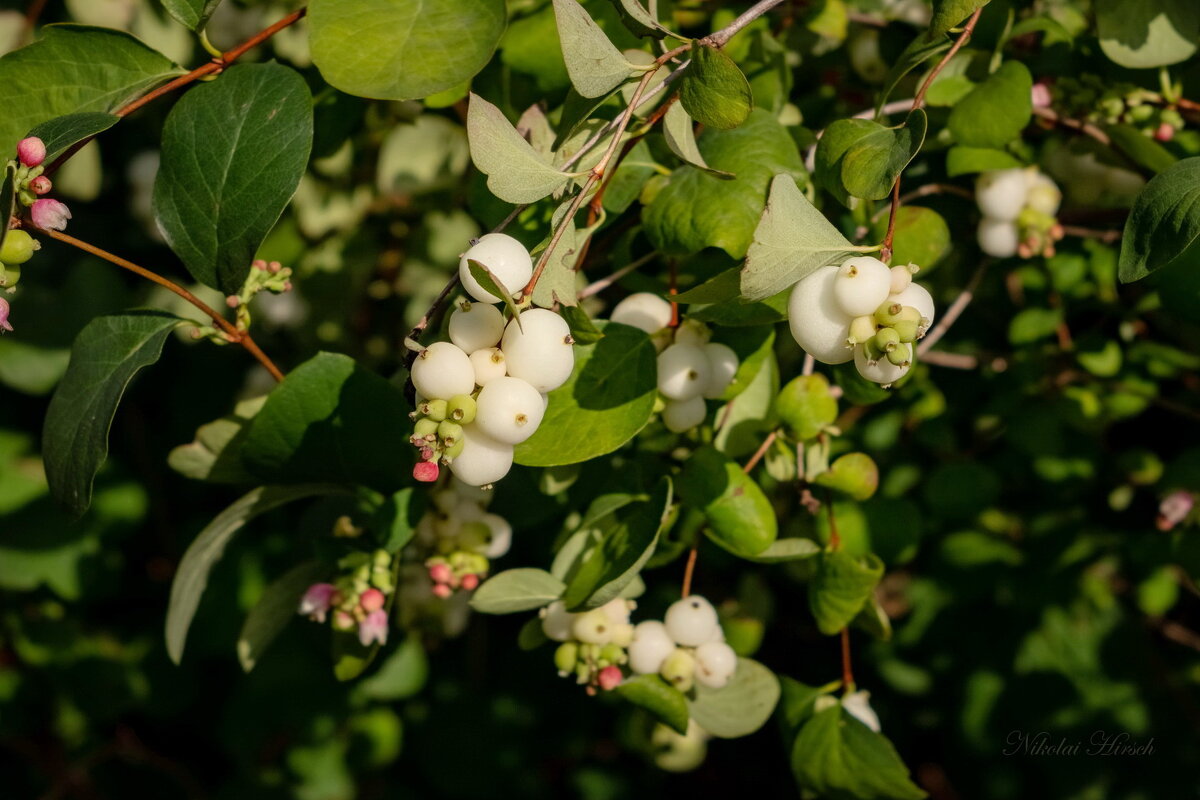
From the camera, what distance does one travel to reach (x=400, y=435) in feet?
3.41

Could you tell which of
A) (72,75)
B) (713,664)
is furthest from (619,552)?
(72,75)

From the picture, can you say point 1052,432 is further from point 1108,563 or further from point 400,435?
point 400,435

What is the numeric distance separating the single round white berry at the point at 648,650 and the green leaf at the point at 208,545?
393mm

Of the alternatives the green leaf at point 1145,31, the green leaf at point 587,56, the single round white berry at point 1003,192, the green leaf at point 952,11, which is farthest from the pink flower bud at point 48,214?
the green leaf at point 1145,31

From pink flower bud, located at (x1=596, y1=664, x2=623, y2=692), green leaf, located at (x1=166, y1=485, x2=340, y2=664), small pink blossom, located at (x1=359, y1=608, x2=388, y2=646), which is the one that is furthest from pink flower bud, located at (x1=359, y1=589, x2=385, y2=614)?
pink flower bud, located at (x1=596, y1=664, x2=623, y2=692)

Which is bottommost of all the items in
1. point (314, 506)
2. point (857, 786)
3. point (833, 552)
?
point (857, 786)

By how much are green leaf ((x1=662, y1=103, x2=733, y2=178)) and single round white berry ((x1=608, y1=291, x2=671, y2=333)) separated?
166 mm

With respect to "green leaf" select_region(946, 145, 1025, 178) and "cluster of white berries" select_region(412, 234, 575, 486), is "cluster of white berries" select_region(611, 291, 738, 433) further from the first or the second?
"green leaf" select_region(946, 145, 1025, 178)

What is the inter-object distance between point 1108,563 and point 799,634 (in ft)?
1.93

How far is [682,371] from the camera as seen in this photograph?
3.21 feet

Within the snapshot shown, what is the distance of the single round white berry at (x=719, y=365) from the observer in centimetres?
99

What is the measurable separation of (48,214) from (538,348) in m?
0.49

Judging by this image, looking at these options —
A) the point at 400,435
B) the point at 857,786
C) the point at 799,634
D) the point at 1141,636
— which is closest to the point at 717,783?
the point at 799,634

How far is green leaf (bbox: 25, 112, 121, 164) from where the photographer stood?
874 millimetres
